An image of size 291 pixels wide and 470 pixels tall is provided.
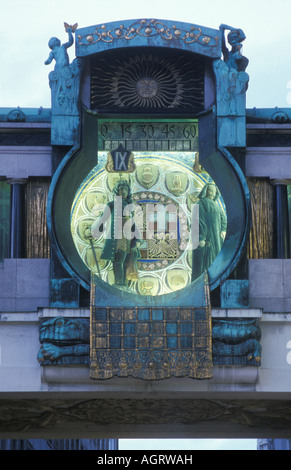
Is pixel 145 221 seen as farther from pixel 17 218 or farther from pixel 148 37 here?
pixel 148 37

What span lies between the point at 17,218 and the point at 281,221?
4064 mm

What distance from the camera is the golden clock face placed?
726 inches

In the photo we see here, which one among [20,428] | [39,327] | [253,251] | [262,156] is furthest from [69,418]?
[262,156]

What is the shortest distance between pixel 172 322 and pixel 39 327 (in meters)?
1.89

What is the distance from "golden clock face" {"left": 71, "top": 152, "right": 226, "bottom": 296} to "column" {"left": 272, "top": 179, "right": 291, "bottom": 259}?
2.74 feet

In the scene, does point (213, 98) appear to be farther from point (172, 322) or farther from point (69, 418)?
point (69, 418)

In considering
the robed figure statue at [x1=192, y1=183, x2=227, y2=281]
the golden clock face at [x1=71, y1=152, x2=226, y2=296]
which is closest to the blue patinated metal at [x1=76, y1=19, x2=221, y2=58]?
A: the golden clock face at [x1=71, y1=152, x2=226, y2=296]

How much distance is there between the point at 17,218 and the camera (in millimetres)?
18203

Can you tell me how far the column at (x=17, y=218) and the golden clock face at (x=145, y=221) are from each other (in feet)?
2.76

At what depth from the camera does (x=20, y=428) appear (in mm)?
18984

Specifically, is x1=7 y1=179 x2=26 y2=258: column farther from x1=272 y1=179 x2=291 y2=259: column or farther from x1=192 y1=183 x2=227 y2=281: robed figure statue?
x1=272 y1=179 x2=291 y2=259: column

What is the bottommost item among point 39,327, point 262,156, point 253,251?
point 39,327

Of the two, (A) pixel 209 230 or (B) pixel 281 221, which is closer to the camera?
(B) pixel 281 221

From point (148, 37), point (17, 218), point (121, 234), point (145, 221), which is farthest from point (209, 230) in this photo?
point (148, 37)
